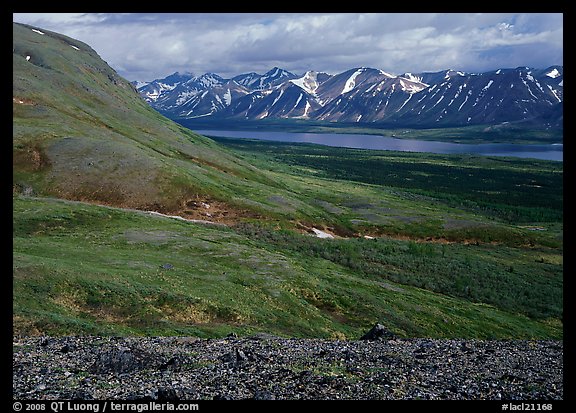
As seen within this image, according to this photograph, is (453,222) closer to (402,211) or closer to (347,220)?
(402,211)

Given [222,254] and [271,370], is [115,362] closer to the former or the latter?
[271,370]

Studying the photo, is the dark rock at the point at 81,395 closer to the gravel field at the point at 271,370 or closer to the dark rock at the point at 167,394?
the gravel field at the point at 271,370

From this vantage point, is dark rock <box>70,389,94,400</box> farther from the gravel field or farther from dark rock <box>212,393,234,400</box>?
dark rock <box>212,393,234,400</box>

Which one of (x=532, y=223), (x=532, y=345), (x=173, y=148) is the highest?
(x=173, y=148)

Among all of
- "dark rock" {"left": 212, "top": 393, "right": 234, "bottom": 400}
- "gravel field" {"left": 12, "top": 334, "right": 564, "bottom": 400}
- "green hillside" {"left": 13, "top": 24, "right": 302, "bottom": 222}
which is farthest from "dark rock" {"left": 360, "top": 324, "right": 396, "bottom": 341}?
"green hillside" {"left": 13, "top": 24, "right": 302, "bottom": 222}

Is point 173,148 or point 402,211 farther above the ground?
point 173,148

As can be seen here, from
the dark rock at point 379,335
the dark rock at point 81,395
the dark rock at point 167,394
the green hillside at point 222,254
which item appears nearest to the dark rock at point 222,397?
the dark rock at point 167,394
